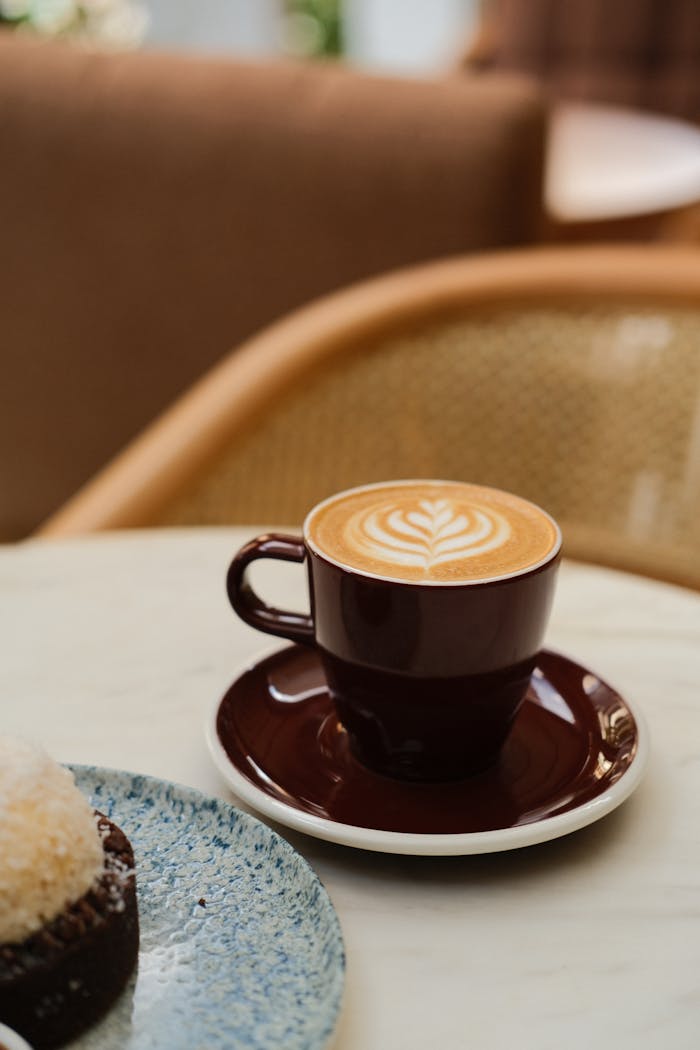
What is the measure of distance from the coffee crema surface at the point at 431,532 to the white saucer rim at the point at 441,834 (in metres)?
0.09

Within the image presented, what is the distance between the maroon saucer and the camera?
42 cm

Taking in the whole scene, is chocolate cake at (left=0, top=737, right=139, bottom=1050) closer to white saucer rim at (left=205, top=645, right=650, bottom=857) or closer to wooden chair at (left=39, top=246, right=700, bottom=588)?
A: white saucer rim at (left=205, top=645, right=650, bottom=857)

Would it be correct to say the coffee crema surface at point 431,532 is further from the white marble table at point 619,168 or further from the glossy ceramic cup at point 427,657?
the white marble table at point 619,168

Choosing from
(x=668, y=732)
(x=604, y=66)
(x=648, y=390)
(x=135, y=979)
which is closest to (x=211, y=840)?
(x=135, y=979)

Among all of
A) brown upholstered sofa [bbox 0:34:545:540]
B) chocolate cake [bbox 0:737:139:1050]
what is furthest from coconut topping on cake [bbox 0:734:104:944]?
brown upholstered sofa [bbox 0:34:545:540]

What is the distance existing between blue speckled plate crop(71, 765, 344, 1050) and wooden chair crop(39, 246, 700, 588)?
19.6 inches

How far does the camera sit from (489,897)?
15.4 inches

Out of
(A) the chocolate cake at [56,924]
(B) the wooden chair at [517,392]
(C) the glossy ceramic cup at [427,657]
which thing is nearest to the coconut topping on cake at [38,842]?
(A) the chocolate cake at [56,924]

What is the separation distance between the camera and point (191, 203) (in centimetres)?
137

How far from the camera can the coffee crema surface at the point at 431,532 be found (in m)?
0.44

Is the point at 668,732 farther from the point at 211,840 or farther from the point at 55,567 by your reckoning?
the point at 55,567

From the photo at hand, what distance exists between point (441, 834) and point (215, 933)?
8 centimetres

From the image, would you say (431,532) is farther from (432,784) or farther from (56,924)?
(56,924)

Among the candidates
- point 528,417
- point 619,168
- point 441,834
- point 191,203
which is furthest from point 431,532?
point 619,168
